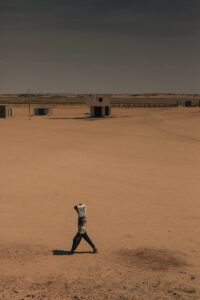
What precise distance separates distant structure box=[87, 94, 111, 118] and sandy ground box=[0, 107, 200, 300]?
41563 mm

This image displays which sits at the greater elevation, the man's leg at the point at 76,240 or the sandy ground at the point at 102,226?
the man's leg at the point at 76,240

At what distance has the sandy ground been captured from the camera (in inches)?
308

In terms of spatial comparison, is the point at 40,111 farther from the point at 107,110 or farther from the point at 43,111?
the point at 107,110

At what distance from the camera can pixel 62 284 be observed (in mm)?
7797

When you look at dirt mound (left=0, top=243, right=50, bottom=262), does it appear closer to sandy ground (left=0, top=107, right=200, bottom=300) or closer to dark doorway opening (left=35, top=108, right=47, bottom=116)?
sandy ground (left=0, top=107, right=200, bottom=300)

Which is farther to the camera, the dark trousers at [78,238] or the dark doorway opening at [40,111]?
the dark doorway opening at [40,111]

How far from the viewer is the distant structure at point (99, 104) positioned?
66.9 metres

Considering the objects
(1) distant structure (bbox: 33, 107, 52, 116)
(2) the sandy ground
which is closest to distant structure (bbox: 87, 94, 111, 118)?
(1) distant structure (bbox: 33, 107, 52, 116)

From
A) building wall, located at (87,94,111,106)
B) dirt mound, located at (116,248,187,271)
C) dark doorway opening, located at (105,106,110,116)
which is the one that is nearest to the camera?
dirt mound, located at (116,248,187,271)

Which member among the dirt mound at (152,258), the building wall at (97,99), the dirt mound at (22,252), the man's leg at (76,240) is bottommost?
the dirt mound at (152,258)

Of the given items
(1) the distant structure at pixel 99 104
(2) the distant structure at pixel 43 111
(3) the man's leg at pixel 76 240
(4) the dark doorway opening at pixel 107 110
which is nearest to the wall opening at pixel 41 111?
(2) the distant structure at pixel 43 111

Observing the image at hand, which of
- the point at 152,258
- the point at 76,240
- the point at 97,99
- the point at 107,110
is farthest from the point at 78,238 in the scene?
the point at 107,110

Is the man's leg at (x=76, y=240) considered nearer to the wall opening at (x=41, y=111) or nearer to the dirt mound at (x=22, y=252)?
the dirt mound at (x=22, y=252)

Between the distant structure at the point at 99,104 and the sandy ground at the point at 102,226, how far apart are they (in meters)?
41.6
